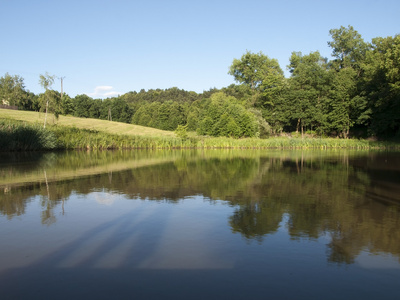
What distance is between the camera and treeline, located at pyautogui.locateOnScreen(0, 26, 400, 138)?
49969mm

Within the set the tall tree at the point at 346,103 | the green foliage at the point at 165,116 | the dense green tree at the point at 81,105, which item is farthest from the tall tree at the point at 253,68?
the dense green tree at the point at 81,105

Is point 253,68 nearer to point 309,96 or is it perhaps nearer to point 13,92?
point 309,96

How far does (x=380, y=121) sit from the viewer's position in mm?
50188

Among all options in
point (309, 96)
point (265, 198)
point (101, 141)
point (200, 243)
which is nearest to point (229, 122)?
point (309, 96)

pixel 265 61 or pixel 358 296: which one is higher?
pixel 265 61

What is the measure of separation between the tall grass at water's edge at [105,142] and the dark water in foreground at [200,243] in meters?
22.3

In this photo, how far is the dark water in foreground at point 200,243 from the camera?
4.12 metres

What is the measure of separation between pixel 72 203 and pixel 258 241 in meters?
5.64

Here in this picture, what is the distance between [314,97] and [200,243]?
6149cm

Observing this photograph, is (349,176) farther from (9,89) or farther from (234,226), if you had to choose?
(9,89)

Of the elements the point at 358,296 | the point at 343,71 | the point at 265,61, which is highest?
the point at 265,61

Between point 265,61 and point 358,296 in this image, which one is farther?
point 265,61

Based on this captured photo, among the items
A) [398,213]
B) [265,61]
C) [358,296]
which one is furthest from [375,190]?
[265,61]

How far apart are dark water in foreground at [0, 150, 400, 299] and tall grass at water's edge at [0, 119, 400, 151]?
73.1 ft
